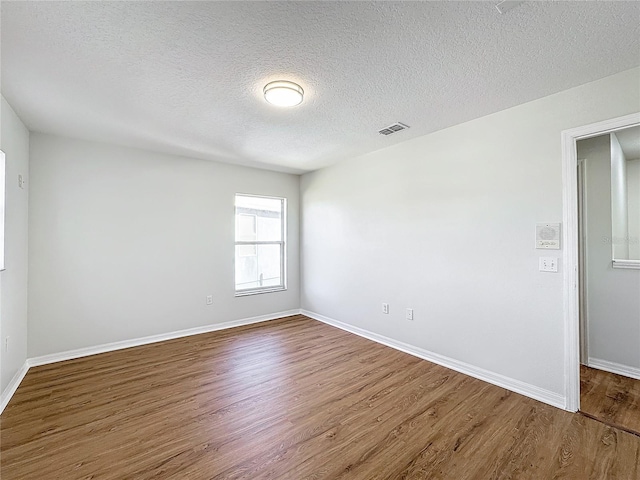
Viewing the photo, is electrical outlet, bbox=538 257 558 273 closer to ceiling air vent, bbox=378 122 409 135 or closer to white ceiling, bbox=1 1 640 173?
white ceiling, bbox=1 1 640 173

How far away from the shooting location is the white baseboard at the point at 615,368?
9.00 feet

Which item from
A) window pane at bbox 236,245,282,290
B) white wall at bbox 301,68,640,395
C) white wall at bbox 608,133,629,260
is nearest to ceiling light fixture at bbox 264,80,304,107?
white wall at bbox 301,68,640,395

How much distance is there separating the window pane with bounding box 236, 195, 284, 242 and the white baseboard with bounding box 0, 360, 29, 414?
2.71m

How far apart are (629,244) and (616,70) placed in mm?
1944

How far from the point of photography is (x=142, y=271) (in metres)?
3.72

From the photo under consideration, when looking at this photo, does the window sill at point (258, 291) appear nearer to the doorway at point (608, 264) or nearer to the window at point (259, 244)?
the window at point (259, 244)

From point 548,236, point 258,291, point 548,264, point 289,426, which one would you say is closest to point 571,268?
point 548,264

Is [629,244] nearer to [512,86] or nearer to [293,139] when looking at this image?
[512,86]

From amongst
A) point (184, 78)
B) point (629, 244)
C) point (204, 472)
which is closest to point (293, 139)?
point (184, 78)

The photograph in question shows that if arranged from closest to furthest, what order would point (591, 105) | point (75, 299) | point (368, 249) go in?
point (591, 105) < point (75, 299) < point (368, 249)

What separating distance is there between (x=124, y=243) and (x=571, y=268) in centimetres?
461

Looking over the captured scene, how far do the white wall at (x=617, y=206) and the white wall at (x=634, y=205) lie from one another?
0.04 meters

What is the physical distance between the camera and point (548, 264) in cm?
238

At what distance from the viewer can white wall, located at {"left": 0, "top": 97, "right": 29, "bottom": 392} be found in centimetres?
236
